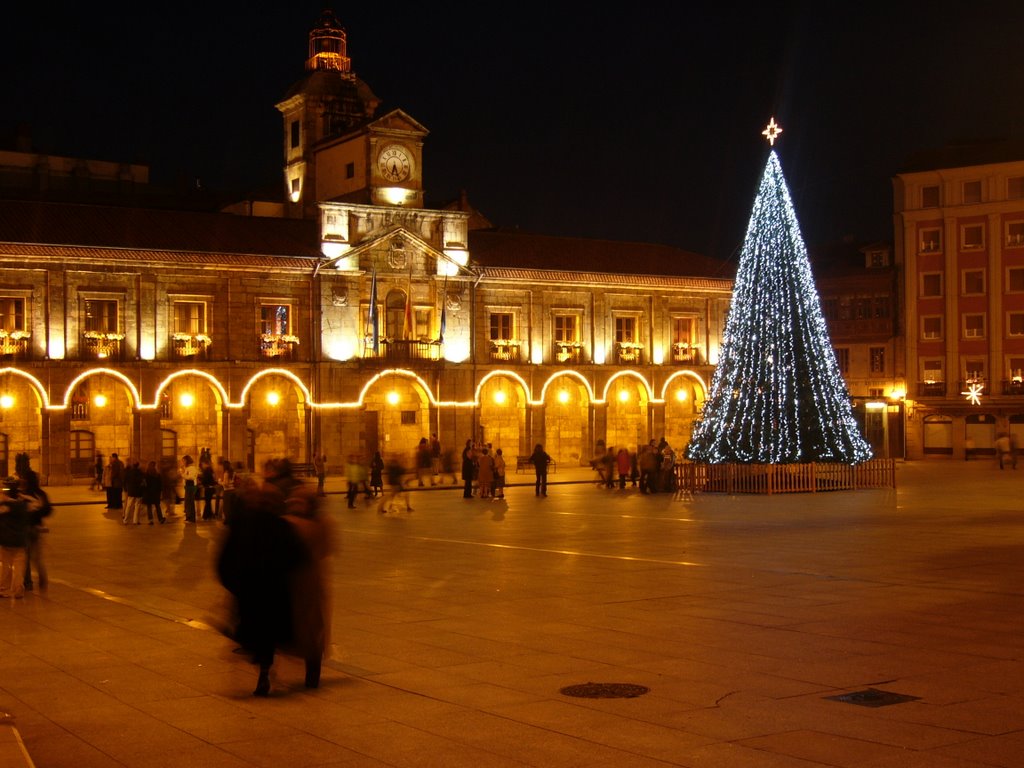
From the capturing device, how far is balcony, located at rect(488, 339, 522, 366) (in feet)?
188

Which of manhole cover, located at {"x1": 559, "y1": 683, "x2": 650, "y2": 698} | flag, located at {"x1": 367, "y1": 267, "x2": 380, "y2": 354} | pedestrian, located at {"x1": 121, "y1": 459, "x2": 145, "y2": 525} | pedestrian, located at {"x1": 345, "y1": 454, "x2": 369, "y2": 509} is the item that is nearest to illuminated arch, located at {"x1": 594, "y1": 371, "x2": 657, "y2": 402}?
flag, located at {"x1": 367, "y1": 267, "x2": 380, "y2": 354}

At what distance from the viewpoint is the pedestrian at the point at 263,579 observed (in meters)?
10.2

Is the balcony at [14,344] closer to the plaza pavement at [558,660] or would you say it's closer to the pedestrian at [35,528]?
the plaza pavement at [558,660]

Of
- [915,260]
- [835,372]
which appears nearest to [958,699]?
[835,372]

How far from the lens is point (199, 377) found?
51656mm

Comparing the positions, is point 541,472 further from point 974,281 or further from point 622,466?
point 974,281

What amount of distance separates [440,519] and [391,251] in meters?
27.0

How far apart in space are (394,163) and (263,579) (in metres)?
46.2

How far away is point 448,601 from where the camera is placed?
15375 millimetres

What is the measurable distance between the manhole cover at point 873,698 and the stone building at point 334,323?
35517 millimetres

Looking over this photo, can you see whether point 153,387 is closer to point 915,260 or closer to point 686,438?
point 686,438

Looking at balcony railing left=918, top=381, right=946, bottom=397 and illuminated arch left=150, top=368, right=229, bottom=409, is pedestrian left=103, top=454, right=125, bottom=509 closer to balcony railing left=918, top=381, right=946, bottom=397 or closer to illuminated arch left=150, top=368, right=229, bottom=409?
illuminated arch left=150, top=368, right=229, bottom=409

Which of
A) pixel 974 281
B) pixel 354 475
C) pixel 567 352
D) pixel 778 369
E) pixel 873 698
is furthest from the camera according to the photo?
pixel 974 281

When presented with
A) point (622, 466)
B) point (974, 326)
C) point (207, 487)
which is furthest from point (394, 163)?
point (974, 326)
